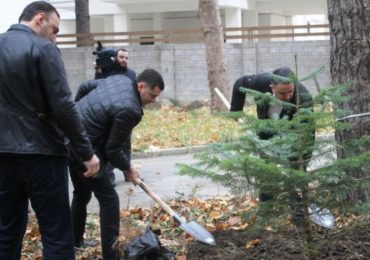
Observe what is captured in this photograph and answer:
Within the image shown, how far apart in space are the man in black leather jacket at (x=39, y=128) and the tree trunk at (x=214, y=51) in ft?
37.6

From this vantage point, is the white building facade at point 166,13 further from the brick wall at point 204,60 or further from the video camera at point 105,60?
the video camera at point 105,60

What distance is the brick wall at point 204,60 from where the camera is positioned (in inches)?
771

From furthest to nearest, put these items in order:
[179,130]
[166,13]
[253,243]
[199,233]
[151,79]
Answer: [166,13]
[179,130]
[151,79]
[199,233]
[253,243]

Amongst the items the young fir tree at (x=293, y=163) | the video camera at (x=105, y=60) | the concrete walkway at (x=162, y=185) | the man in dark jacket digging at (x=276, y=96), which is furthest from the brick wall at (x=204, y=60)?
the young fir tree at (x=293, y=163)

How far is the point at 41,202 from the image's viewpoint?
13.2 feet

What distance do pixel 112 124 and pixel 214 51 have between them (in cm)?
1117

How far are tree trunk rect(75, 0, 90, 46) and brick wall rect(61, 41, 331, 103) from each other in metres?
2.08

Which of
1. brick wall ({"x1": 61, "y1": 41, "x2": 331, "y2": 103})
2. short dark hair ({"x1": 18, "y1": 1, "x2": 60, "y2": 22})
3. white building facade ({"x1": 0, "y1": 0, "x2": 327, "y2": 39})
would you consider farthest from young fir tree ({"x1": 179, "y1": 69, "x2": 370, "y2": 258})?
white building facade ({"x1": 0, "y1": 0, "x2": 327, "y2": 39})

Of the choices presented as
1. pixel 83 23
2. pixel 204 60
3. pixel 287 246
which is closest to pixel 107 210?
pixel 287 246

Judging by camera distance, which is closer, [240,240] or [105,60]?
[240,240]

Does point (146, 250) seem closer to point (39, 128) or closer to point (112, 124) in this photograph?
point (112, 124)

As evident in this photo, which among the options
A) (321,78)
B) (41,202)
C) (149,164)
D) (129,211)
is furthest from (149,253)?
(321,78)

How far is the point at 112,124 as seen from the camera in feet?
15.7

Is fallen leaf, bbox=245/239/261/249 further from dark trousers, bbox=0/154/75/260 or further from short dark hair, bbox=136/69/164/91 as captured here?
short dark hair, bbox=136/69/164/91
